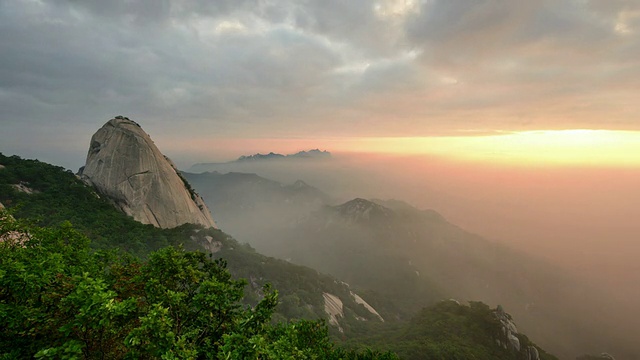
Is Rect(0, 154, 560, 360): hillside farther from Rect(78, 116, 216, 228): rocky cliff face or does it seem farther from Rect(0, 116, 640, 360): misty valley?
Rect(78, 116, 216, 228): rocky cliff face

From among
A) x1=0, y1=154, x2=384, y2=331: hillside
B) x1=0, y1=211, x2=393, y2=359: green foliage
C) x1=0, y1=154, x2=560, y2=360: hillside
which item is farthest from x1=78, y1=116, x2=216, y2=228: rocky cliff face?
x1=0, y1=211, x2=393, y2=359: green foliage

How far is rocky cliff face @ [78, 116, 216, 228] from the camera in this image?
3947 inches

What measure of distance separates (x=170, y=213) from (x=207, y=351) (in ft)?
355

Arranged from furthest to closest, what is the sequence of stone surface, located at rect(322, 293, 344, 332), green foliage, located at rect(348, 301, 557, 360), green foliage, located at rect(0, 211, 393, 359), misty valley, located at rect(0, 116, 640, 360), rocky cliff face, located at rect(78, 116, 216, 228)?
stone surface, located at rect(322, 293, 344, 332), rocky cliff face, located at rect(78, 116, 216, 228), green foliage, located at rect(348, 301, 557, 360), misty valley, located at rect(0, 116, 640, 360), green foliage, located at rect(0, 211, 393, 359)

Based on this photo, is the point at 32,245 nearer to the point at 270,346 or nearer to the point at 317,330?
the point at 270,346

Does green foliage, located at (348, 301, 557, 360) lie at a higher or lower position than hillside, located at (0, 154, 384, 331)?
lower

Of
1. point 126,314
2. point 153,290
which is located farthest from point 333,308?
point 126,314

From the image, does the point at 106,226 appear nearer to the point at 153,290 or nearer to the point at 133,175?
the point at 133,175

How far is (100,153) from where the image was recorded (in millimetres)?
103500

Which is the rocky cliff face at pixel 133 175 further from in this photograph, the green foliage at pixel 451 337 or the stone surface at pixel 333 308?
the green foliage at pixel 451 337

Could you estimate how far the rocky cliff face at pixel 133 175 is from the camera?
329ft

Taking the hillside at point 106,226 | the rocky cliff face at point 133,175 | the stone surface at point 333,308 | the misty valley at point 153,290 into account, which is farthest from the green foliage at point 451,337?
the rocky cliff face at point 133,175

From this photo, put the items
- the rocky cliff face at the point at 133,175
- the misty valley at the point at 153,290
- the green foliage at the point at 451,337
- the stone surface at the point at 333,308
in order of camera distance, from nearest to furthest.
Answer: the misty valley at the point at 153,290
the green foliage at the point at 451,337
the rocky cliff face at the point at 133,175
the stone surface at the point at 333,308

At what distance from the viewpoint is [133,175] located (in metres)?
102
